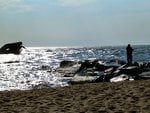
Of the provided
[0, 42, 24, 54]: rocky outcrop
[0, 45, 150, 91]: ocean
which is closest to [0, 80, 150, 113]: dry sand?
[0, 45, 150, 91]: ocean

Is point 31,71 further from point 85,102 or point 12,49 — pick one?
point 12,49

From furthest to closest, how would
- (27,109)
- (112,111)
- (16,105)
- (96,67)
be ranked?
1. (96,67)
2. (16,105)
3. (27,109)
4. (112,111)

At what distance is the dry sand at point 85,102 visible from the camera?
1138cm

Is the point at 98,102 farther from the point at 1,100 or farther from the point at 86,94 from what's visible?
the point at 1,100

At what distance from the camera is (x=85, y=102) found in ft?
41.3

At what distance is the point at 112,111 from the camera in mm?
11000

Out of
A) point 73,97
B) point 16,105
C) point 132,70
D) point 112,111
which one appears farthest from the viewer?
point 132,70

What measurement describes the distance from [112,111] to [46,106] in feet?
7.47

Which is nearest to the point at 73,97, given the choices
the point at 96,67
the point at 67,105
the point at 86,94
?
the point at 86,94

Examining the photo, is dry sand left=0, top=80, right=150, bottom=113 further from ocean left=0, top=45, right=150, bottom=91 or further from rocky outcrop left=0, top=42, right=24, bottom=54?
rocky outcrop left=0, top=42, right=24, bottom=54

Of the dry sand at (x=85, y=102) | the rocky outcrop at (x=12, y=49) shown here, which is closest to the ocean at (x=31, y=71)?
the dry sand at (x=85, y=102)

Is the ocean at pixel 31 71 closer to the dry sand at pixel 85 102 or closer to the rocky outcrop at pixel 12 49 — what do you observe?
the dry sand at pixel 85 102

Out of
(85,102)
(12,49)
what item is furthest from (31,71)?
(12,49)

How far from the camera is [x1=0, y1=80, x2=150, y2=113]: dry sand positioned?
37.3 ft
